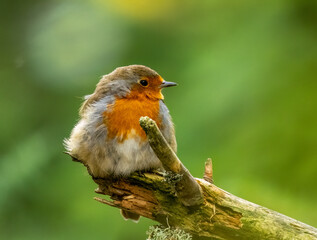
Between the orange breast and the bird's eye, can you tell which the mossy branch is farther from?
the bird's eye

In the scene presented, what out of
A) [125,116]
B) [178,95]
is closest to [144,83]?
[125,116]

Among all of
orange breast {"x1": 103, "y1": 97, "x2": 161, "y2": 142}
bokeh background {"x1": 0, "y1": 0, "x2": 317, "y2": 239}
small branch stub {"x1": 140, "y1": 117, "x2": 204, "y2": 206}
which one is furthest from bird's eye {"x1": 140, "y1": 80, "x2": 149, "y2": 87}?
small branch stub {"x1": 140, "y1": 117, "x2": 204, "y2": 206}

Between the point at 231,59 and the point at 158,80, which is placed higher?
the point at 231,59

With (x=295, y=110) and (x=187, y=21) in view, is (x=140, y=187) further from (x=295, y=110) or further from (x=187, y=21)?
(x=187, y=21)

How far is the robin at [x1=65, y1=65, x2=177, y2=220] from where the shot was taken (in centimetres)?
417

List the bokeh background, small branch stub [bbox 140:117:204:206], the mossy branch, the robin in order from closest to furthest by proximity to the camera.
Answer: small branch stub [bbox 140:117:204:206] < the mossy branch < the robin < the bokeh background

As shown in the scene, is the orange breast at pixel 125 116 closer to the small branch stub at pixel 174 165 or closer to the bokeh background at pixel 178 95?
the small branch stub at pixel 174 165

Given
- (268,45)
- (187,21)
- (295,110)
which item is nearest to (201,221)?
(295,110)

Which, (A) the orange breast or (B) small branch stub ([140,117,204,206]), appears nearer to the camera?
(B) small branch stub ([140,117,204,206])

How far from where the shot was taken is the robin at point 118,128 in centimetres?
417

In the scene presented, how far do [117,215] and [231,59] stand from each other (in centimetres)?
185

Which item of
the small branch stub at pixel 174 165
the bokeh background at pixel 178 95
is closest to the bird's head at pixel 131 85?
the bokeh background at pixel 178 95

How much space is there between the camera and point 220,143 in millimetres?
5094

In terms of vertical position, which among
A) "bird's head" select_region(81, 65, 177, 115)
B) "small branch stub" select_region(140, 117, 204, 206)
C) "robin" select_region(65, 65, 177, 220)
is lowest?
"small branch stub" select_region(140, 117, 204, 206)
